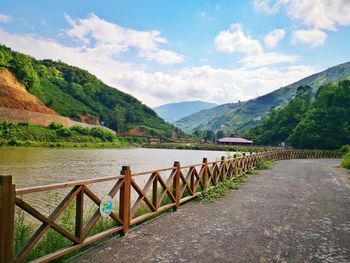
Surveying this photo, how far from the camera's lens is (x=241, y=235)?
6.43 m

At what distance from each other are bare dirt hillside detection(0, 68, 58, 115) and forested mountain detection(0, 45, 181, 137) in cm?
1508

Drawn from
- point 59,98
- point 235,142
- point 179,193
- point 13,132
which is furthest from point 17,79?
point 179,193

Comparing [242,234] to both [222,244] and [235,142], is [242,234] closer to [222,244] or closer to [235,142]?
[222,244]

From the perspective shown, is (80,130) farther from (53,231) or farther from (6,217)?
(6,217)

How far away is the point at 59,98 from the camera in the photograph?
121 m

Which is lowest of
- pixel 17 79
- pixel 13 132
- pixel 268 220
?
pixel 268 220

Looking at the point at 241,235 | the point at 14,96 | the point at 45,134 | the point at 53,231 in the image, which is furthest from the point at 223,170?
the point at 14,96

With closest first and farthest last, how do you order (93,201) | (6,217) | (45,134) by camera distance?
(6,217)
(93,201)
(45,134)

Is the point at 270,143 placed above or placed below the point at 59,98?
below

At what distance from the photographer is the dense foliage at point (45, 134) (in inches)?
2171

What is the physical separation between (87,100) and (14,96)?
7344 cm

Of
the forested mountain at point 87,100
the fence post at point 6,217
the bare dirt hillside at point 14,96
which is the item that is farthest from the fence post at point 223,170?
the forested mountain at point 87,100

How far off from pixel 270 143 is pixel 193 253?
92.1 meters

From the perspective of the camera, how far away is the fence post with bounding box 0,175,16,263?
371cm
